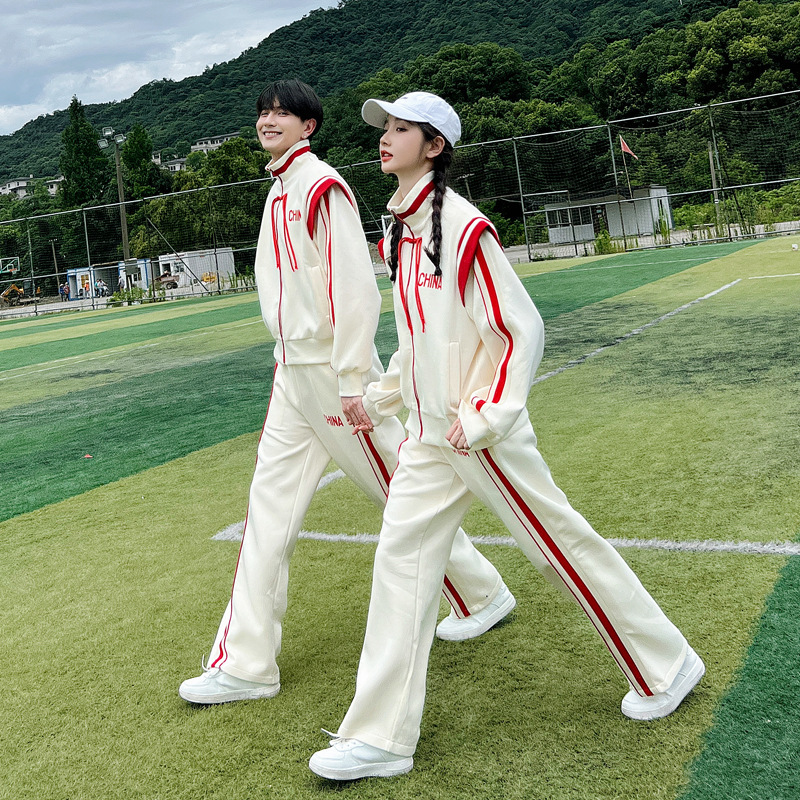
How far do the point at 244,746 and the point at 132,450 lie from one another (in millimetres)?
5029

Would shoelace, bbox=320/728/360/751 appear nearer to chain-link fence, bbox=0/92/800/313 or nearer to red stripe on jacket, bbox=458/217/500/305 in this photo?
red stripe on jacket, bbox=458/217/500/305

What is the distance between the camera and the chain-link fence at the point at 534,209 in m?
27.6

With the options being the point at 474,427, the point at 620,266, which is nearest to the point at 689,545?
the point at 474,427

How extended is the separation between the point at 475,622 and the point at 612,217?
32878 mm

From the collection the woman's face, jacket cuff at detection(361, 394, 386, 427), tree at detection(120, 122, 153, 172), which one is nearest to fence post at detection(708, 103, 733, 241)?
jacket cuff at detection(361, 394, 386, 427)

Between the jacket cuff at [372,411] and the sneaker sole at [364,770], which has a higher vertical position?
the jacket cuff at [372,411]

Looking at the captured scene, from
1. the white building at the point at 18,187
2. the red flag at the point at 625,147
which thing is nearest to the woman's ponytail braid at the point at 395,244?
the red flag at the point at 625,147

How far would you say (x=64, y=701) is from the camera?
340 cm

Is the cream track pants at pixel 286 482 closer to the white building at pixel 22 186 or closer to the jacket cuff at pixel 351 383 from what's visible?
the jacket cuff at pixel 351 383

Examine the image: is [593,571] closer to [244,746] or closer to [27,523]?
[244,746]

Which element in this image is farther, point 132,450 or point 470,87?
point 470,87

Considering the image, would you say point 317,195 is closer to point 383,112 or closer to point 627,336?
point 383,112

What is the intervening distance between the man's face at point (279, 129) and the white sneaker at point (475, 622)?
176 cm

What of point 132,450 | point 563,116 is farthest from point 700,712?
point 563,116
